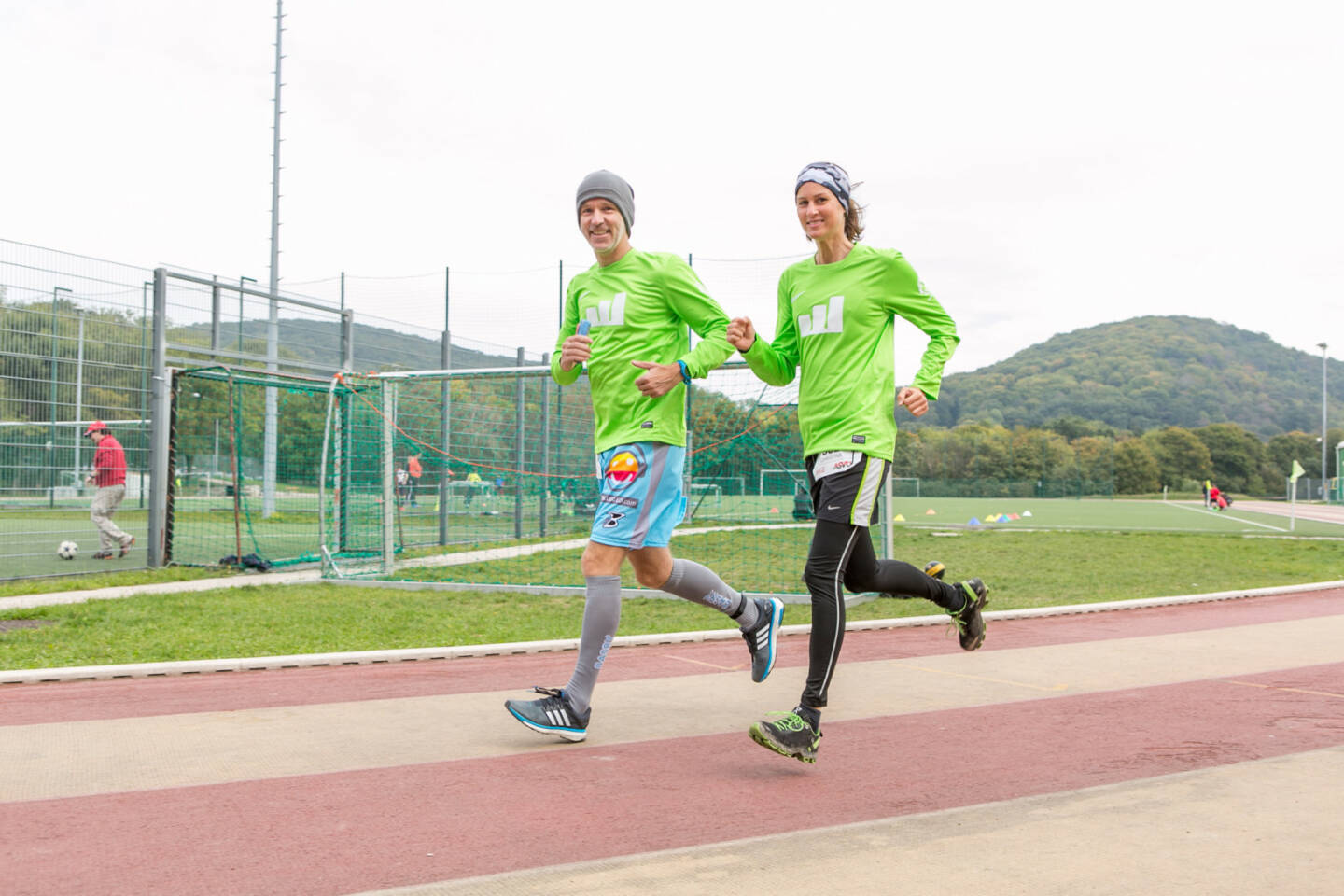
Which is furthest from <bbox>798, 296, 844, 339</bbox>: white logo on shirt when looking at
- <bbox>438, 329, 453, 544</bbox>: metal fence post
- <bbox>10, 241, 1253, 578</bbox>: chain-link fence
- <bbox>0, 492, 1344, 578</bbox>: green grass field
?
<bbox>438, 329, 453, 544</bbox>: metal fence post

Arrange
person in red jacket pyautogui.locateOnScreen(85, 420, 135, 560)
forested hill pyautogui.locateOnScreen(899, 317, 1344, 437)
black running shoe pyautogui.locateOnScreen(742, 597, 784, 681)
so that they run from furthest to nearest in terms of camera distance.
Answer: forested hill pyautogui.locateOnScreen(899, 317, 1344, 437), person in red jacket pyautogui.locateOnScreen(85, 420, 135, 560), black running shoe pyautogui.locateOnScreen(742, 597, 784, 681)

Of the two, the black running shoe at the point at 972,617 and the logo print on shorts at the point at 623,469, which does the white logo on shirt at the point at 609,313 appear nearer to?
the logo print on shorts at the point at 623,469

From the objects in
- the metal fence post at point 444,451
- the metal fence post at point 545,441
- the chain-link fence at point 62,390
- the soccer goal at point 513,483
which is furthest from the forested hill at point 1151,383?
the chain-link fence at point 62,390

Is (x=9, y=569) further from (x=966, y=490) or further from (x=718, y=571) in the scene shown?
(x=966, y=490)

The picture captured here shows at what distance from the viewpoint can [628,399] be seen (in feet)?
13.4

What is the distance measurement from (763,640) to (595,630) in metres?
0.77

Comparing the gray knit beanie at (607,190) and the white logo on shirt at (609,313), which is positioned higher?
the gray knit beanie at (607,190)

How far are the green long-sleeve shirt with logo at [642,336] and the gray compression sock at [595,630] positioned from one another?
54 centimetres

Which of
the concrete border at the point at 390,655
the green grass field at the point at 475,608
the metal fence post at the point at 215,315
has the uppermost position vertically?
the metal fence post at the point at 215,315

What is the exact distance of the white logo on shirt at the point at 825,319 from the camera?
3.96m

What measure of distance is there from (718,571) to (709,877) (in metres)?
9.04

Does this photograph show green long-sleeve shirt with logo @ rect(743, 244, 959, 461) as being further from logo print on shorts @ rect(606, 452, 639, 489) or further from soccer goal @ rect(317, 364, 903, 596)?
soccer goal @ rect(317, 364, 903, 596)

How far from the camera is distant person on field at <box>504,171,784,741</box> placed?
13.1 ft

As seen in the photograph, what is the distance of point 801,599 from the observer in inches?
352
